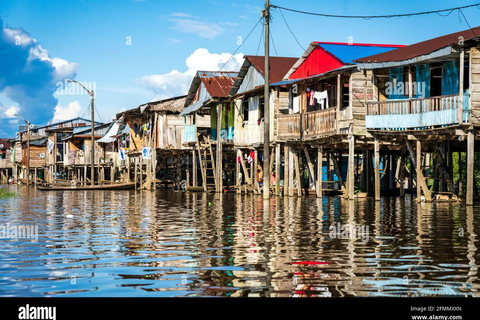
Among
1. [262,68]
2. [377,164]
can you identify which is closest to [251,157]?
[262,68]

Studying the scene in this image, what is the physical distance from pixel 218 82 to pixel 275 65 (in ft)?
20.4

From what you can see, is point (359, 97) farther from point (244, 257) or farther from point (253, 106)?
point (244, 257)

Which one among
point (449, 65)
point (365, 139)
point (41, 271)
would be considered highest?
point (449, 65)

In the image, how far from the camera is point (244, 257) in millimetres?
10680

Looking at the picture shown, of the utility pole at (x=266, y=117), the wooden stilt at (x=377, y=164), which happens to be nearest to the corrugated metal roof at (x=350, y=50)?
the utility pole at (x=266, y=117)

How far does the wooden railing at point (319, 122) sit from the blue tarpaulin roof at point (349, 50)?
2.48 metres

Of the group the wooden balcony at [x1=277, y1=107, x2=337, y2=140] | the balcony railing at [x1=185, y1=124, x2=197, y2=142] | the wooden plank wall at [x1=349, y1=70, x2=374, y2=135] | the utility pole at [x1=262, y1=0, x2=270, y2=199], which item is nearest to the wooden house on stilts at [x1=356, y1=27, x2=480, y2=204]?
the wooden plank wall at [x1=349, y1=70, x2=374, y2=135]

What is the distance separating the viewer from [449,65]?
82.7 feet

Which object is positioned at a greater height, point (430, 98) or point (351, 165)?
point (430, 98)

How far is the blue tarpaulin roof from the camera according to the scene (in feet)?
103

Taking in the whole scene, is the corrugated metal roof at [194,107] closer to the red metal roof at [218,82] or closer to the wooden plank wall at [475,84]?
the red metal roof at [218,82]
